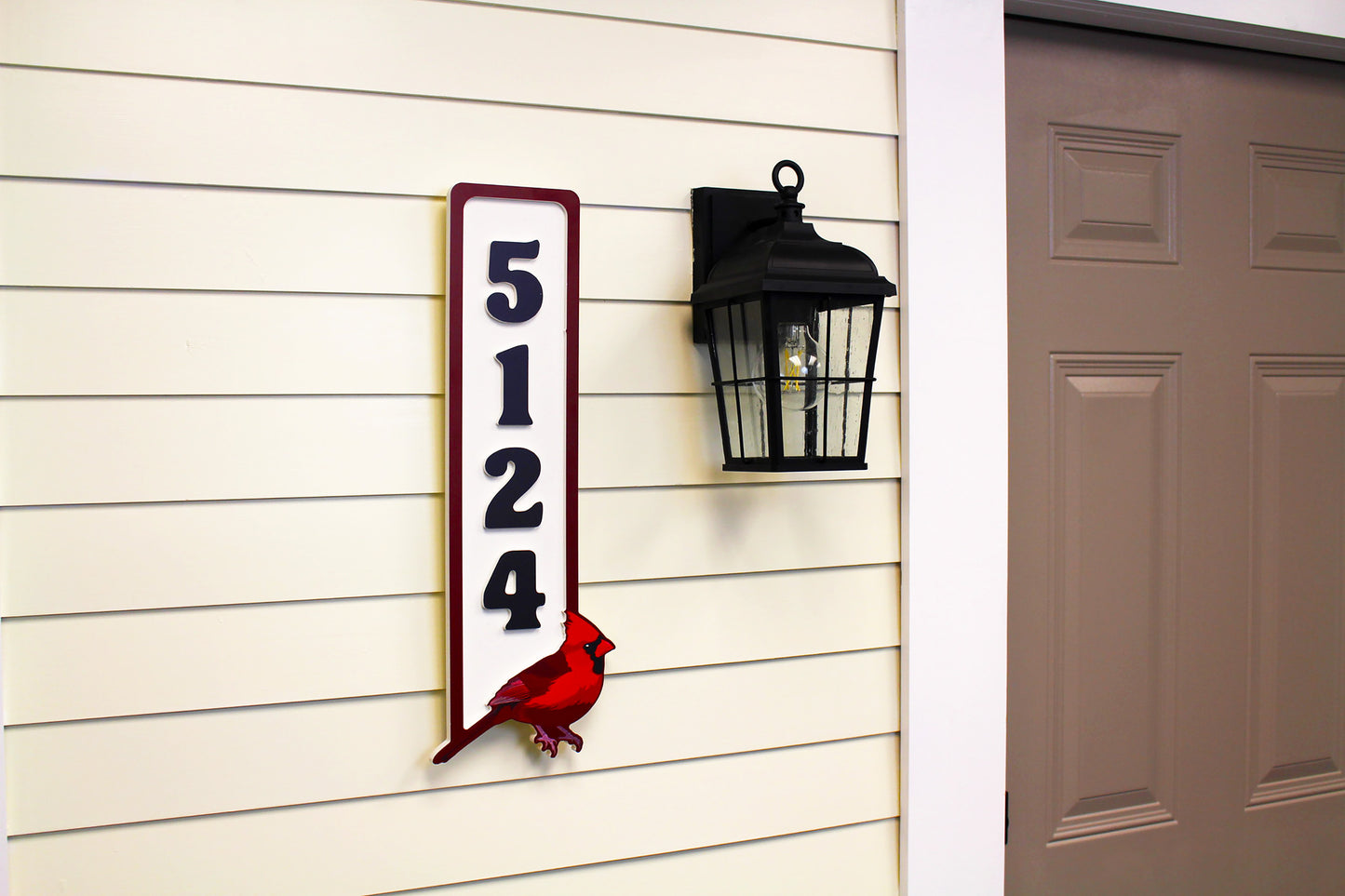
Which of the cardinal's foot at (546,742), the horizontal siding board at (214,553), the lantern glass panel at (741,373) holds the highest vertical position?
the lantern glass panel at (741,373)

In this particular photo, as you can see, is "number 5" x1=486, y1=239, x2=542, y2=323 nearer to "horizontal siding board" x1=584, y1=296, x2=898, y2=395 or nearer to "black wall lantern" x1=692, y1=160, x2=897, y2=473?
"horizontal siding board" x1=584, y1=296, x2=898, y2=395

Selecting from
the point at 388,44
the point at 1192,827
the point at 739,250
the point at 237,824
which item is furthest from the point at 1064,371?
the point at 237,824

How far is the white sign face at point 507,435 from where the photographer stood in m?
1.17

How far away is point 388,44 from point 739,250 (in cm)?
53

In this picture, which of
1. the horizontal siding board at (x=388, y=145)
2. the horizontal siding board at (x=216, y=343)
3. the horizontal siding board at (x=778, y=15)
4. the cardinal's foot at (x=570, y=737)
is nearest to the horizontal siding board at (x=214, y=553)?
the horizontal siding board at (x=216, y=343)

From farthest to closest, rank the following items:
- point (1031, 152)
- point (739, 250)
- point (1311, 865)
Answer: point (1311, 865) < point (1031, 152) < point (739, 250)

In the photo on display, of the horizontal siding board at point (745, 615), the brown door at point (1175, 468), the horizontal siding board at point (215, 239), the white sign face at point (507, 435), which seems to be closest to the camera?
the horizontal siding board at point (215, 239)

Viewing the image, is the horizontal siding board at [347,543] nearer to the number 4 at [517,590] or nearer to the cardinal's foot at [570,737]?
the number 4 at [517,590]

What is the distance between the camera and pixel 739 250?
1.26 metres

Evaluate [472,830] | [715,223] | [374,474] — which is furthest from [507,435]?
[472,830]

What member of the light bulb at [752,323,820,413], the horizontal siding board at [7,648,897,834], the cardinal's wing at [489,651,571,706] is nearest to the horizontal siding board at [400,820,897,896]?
the horizontal siding board at [7,648,897,834]

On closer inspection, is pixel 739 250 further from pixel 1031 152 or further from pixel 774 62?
pixel 1031 152

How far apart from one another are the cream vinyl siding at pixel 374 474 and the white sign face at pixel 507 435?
0.05m

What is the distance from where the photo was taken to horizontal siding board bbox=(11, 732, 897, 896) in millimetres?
1097
